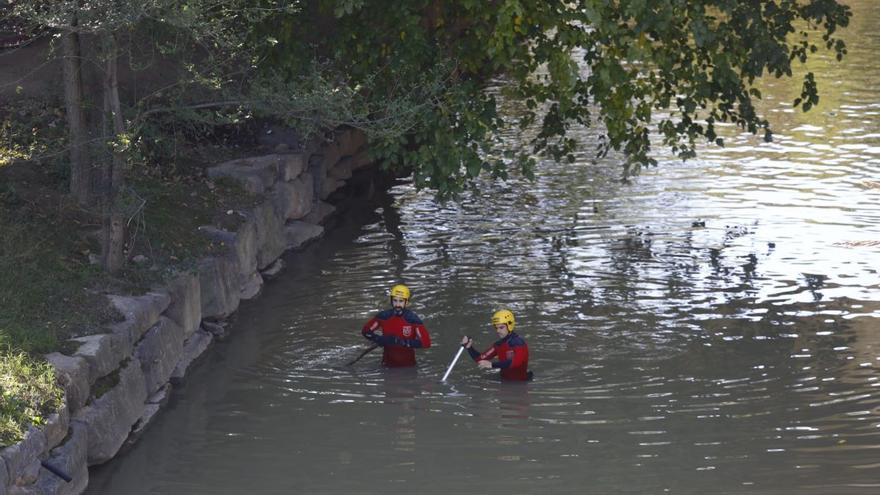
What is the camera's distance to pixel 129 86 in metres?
17.8

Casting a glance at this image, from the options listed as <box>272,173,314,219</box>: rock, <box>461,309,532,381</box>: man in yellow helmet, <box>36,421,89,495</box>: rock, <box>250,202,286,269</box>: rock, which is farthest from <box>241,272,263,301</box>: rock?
<box>36,421,89,495</box>: rock

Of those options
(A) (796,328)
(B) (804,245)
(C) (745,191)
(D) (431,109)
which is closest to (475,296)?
(D) (431,109)

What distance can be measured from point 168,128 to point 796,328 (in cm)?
801

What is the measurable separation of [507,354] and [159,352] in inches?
131

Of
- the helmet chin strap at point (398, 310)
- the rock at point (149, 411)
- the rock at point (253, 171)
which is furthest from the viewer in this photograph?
the rock at point (253, 171)

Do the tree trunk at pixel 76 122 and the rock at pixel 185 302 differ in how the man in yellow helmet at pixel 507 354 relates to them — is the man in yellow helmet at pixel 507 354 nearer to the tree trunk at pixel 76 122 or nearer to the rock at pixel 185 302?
the rock at pixel 185 302

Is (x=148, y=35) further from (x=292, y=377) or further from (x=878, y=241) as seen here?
(x=878, y=241)

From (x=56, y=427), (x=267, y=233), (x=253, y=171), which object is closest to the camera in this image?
(x=56, y=427)

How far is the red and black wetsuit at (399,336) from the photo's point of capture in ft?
43.9

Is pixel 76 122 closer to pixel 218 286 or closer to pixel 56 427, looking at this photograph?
pixel 218 286

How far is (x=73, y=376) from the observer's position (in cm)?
1030

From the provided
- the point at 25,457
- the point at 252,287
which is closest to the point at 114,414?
the point at 25,457

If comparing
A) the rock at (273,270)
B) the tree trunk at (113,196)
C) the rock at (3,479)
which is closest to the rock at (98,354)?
the tree trunk at (113,196)

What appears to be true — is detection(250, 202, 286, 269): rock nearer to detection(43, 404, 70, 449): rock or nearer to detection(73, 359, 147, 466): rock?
detection(73, 359, 147, 466): rock
